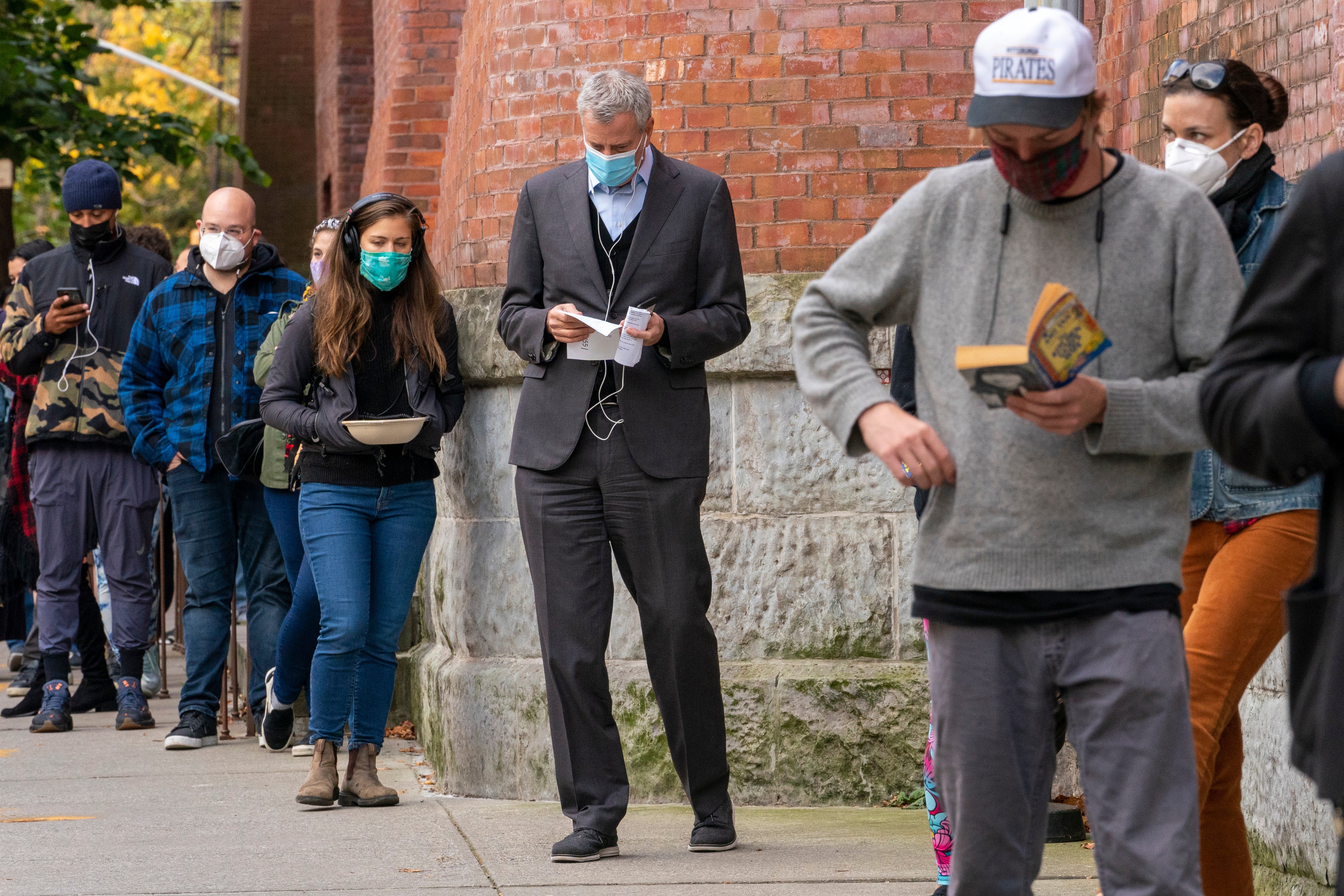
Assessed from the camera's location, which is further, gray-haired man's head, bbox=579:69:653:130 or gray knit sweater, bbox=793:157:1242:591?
gray-haired man's head, bbox=579:69:653:130

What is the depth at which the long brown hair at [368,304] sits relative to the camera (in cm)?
601

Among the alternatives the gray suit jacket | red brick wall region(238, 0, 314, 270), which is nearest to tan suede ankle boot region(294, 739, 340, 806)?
the gray suit jacket

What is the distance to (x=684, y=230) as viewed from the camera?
5324 mm

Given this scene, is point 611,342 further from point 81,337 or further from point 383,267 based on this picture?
point 81,337

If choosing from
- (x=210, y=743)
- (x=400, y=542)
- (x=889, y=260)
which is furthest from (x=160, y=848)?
(x=889, y=260)

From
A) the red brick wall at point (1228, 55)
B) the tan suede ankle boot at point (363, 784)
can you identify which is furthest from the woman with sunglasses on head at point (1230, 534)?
the tan suede ankle boot at point (363, 784)

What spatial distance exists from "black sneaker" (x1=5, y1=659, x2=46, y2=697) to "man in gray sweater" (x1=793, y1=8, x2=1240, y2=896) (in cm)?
727

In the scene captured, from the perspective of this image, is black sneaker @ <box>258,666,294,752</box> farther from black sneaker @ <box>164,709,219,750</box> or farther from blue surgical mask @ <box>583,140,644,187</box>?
blue surgical mask @ <box>583,140,644,187</box>

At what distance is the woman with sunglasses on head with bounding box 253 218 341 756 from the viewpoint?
6809 mm

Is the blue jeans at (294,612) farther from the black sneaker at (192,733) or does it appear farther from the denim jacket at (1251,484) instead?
the denim jacket at (1251,484)

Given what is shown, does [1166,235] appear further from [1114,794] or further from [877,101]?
[877,101]

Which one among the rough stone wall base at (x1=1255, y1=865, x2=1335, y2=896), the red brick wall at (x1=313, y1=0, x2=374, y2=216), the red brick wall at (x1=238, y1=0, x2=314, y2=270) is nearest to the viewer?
the rough stone wall base at (x1=1255, y1=865, x2=1335, y2=896)

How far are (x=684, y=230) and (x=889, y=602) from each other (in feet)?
5.08

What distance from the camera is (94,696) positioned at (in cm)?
875
